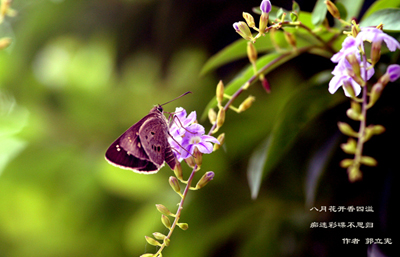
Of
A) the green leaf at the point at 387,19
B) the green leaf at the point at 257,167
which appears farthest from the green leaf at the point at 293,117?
the green leaf at the point at 387,19

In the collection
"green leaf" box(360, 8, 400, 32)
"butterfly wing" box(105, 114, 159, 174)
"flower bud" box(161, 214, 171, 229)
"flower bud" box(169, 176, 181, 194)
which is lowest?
"flower bud" box(161, 214, 171, 229)

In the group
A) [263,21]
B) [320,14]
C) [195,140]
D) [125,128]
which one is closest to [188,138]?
[195,140]

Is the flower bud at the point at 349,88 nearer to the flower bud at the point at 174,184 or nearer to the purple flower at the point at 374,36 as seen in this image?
the purple flower at the point at 374,36

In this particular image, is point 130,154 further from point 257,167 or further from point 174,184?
point 257,167

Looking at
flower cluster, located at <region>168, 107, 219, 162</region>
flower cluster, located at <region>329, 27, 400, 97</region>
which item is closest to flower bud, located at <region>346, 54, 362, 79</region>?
flower cluster, located at <region>329, 27, 400, 97</region>

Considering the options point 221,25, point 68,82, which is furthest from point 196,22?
point 68,82

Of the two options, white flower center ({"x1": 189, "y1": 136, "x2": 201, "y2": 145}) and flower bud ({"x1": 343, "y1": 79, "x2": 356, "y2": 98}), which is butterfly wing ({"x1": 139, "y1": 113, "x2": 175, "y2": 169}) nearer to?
white flower center ({"x1": 189, "y1": 136, "x2": 201, "y2": 145})
